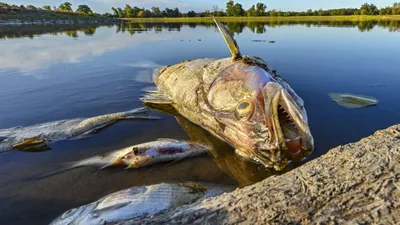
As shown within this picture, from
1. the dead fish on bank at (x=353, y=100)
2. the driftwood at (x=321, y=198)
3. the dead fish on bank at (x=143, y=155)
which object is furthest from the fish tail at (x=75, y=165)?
the dead fish on bank at (x=353, y=100)

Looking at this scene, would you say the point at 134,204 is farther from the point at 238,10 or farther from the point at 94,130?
the point at 238,10

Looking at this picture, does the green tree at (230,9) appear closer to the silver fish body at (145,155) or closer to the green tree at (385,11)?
the green tree at (385,11)

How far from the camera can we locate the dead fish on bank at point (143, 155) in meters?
4.08

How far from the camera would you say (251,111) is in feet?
12.2

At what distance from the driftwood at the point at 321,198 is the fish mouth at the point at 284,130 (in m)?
0.96

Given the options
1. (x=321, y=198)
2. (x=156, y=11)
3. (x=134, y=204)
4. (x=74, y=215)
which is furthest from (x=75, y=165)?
(x=156, y=11)

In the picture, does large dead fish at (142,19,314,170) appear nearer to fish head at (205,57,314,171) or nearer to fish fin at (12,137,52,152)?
fish head at (205,57,314,171)

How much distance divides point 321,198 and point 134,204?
1779 mm

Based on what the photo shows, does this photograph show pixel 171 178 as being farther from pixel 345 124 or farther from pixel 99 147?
pixel 345 124

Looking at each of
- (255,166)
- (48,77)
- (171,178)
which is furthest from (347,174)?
(48,77)

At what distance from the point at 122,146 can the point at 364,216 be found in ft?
12.8

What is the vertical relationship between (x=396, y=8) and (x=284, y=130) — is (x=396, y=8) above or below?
above

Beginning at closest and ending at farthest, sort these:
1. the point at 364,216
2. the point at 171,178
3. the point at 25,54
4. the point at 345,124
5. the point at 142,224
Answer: the point at 364,216
the point at 142,224
the point at 171,178
the point at 345,124
the point at 25,54

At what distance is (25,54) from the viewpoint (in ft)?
48.4
